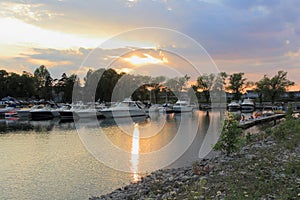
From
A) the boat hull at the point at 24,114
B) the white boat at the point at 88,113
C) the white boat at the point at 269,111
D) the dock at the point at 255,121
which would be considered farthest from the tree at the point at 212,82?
the boat hull at the point at 24,114

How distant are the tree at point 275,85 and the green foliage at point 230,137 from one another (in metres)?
87.9

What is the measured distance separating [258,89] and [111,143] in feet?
277

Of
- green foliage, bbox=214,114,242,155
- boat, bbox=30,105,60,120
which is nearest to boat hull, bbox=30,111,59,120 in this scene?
boat, bbox=30,105,60,120

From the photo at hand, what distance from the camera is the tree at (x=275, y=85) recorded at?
94.6 m

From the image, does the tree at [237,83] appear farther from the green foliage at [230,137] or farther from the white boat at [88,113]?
the green foliage at [230,137]

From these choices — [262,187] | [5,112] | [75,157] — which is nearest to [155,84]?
[5,112]

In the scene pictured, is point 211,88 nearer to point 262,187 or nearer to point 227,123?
point 227,123

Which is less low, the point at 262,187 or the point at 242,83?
the point at 242,83

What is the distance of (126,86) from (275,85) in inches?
1881

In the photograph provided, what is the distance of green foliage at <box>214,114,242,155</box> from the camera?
45.4 ft

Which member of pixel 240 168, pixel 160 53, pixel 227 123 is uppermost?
pixel 160 53

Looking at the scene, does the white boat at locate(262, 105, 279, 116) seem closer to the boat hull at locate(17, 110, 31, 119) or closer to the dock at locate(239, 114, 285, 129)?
the dock at locate(239, 114, 285, 129)

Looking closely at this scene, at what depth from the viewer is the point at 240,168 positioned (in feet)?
36.0

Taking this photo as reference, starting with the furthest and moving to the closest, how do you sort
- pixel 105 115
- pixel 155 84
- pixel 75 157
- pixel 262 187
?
1. pixel 155 84
2. pixel 105 115
3. pixel 75 157
4. pixel 262 187
